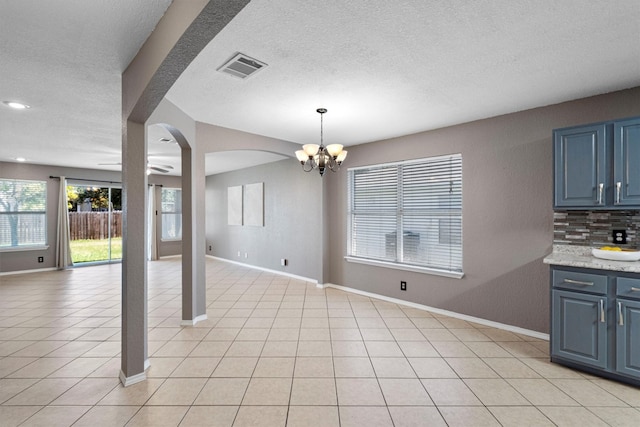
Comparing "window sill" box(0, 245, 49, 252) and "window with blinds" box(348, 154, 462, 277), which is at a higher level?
"window with blinds" box(348, 154, 462, 277)

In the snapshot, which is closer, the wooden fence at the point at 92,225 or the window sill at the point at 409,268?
the window sill at the point at 409,268

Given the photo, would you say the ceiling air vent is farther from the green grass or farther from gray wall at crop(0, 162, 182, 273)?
the green grass

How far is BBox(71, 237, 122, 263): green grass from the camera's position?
7.77 m

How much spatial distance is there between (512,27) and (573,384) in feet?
9.12

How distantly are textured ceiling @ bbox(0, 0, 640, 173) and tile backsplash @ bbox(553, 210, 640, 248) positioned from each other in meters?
1.22

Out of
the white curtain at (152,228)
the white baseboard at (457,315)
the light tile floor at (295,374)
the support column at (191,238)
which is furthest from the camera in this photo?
the white curtain at (152,228)

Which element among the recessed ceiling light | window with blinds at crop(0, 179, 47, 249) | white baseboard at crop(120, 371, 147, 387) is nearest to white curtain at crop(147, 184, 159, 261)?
window with blinds at crop(0, 179, 47, 249)

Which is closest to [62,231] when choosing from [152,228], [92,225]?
[92,225]

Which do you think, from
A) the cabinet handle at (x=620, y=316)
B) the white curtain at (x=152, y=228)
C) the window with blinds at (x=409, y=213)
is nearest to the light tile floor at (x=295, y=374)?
the cabinet handle at (x=620, y=316)

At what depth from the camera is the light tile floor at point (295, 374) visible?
6.61ft

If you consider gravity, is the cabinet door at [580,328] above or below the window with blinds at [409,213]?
below

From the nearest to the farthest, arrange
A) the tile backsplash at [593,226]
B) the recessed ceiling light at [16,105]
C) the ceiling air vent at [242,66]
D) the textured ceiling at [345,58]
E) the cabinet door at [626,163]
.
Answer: the textured ceiling at [345,58] → the ceiling air vent at [242,66] → the cabinet door at [626,163] → the tile backsplash at [593,226] → the recessed ceiling light at [16,105]

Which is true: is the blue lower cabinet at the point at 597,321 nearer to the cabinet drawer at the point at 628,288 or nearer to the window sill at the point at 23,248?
the cabinet drawer at the point at 628,288

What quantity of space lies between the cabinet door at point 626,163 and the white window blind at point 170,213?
9682 mm
